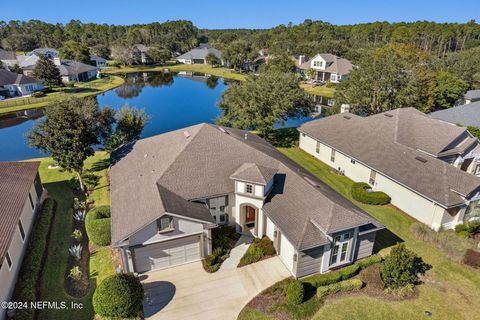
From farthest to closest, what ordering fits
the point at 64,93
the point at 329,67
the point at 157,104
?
1. the point at 329,67
2. the point at 64,93
3. the point at 157,104

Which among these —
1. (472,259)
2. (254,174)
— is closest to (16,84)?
(254,174)

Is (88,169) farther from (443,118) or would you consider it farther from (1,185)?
(443,118)

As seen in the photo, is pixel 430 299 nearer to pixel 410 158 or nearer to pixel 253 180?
pixel 253 180

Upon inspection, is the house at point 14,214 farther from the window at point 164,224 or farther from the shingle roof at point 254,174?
the shingle roof at point 254,174

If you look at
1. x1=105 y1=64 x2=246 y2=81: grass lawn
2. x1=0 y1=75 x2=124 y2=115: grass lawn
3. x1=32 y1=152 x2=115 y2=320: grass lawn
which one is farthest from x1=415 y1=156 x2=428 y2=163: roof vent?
x1=105 y1=64 x2=246 y2=81: grass lawn

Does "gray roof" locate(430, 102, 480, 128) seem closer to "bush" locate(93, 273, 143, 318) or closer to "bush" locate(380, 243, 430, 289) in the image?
"bush" locate(380, 243, 430, 289)

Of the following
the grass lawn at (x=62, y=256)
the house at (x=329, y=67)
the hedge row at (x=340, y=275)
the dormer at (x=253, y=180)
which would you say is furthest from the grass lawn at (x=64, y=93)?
the house at (x=329, y=67)

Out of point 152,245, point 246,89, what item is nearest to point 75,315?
point 152,245
